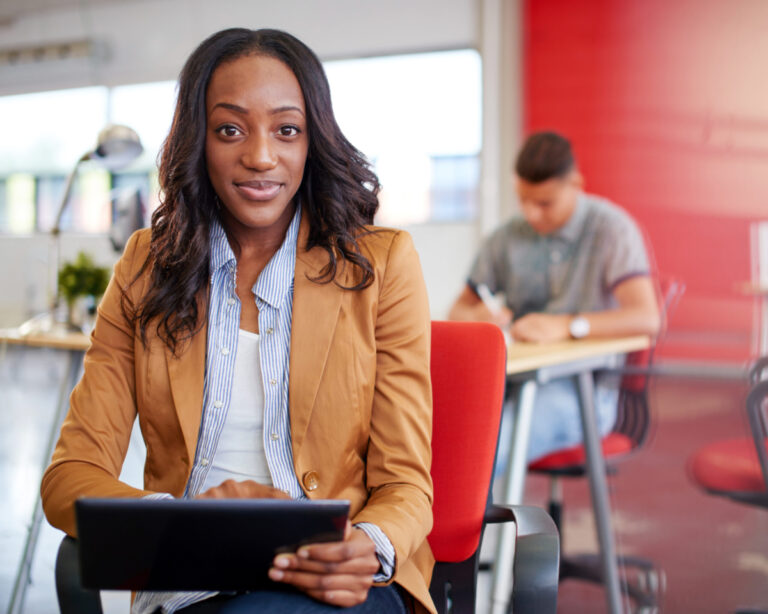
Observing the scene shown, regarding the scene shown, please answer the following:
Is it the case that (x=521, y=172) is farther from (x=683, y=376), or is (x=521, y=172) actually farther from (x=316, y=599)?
(x=683, y=376)

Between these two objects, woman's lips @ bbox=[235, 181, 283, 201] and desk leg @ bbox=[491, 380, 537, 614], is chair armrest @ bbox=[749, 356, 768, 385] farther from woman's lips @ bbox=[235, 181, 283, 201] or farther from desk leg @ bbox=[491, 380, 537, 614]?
woman's lips @ bbox=[235, 181, 283, 201]

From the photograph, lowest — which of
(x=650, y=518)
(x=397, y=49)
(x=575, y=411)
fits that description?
(x=650, y=518)

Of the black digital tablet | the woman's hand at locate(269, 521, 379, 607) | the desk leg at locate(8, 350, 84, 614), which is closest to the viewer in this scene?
the black digital tablet

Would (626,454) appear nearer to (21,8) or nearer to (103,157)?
(103,157)

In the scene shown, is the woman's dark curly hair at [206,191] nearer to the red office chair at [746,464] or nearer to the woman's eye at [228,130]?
the woman's eye at [228,130]

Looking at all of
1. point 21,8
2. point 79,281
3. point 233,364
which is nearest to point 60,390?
point 79,281

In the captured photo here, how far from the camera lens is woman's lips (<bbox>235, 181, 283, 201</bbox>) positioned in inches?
47.5

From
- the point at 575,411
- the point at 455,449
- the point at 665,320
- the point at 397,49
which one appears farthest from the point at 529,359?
the point at 397,49

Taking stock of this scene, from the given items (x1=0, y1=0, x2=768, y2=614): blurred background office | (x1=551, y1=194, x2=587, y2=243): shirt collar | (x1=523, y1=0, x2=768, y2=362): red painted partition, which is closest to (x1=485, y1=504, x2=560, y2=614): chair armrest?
(x1=551, y1=194, x2=587, y2=243): shirt collar

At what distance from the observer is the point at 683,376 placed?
19.3 ft

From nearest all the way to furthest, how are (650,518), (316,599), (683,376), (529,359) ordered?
1. (316,599)
2. (529,359)
3. (650,518)
4. (683,376)

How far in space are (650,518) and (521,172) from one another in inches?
60.3

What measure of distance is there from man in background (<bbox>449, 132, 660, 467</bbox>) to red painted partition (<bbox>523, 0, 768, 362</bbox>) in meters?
3.17

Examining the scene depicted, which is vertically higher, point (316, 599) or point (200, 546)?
point (200, 546)
